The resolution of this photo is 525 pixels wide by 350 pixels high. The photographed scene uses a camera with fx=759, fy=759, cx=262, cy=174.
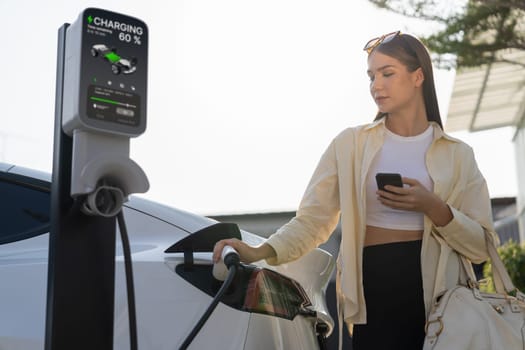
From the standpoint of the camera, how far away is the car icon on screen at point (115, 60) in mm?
1382

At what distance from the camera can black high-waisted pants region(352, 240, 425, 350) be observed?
2168mm

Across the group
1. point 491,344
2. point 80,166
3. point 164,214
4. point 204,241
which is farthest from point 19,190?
point 491,344

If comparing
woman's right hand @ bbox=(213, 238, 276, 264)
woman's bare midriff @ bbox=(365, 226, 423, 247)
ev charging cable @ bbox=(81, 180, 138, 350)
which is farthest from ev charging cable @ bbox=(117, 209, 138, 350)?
woman's bare midriff @ bbox=(365, 226, 423, 247)

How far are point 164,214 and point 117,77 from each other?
1.16 meters

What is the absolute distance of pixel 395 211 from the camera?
7.39ft

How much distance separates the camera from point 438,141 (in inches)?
93.0

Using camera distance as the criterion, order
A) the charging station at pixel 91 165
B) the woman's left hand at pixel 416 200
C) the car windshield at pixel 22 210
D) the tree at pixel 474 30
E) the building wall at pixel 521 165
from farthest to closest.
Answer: the building wall at pixel 521 165, the tree at pixel 474 30, the car windshield at pixel 22 210, the woman's left hand at pixel 416 200, the charging station at pixel 91 165

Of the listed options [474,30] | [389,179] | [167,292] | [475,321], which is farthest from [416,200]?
[474,30]

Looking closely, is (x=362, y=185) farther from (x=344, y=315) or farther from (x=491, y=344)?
(x=491, y=344)

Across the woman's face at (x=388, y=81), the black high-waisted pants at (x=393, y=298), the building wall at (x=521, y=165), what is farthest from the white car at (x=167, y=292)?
the building wall at (x=521, y=165)

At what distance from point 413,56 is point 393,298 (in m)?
0.75

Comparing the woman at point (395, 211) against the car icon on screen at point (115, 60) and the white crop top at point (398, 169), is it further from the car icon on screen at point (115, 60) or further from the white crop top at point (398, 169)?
the car icon on screen at point (115, 60)

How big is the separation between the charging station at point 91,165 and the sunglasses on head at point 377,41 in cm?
111

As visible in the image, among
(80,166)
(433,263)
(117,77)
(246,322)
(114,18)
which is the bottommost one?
(246,322)
